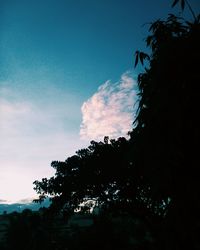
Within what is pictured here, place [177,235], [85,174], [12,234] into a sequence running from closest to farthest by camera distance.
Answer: [177,235]
[85,174]
[12,234]

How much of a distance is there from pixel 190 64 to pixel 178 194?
3.45 meters

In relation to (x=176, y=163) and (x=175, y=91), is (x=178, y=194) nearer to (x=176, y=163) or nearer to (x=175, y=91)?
(x=176, y=163)

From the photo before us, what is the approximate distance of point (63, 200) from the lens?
83.3ft

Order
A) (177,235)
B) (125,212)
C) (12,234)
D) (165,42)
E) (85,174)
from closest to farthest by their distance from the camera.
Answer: (177,235) < (165,42) < (85,174) < (125,212) < (12,234)

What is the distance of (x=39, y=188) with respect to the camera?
26.9 m

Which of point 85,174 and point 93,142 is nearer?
point 85,174

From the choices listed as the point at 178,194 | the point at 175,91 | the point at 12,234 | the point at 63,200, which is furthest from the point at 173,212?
the point at 12,234

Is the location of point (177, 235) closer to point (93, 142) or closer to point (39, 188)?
point (93, 142)

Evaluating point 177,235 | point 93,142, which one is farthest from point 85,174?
point 177,235

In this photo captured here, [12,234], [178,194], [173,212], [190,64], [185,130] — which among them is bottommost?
[12,234]

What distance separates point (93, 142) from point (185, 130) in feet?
64.0

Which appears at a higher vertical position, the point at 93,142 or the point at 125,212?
the point at 93,142

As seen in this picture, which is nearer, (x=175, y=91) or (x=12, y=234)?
(x=175, y=91)

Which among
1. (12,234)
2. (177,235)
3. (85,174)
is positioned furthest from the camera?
(12,234)
